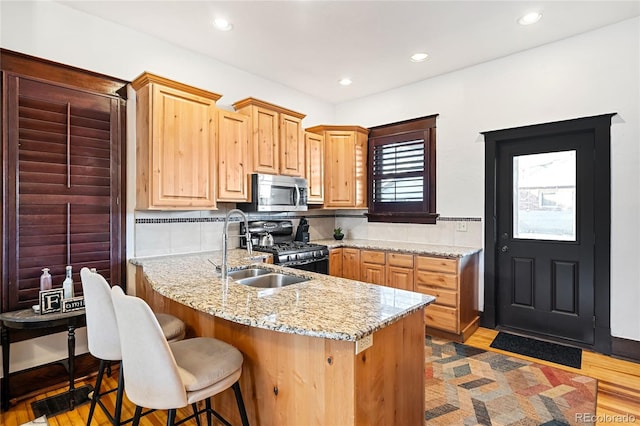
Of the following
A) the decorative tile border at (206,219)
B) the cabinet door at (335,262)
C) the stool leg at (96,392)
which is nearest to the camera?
the stool leg at (96,392)

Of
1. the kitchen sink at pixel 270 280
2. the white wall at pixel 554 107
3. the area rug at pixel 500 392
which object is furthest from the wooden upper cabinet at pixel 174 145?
the white wall at pixel 554 107

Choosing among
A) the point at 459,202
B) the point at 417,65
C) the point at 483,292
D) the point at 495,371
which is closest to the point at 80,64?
the point at 417,65

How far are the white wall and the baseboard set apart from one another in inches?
2.3

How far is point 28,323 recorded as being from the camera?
2164mm

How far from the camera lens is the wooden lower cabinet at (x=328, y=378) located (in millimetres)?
1347

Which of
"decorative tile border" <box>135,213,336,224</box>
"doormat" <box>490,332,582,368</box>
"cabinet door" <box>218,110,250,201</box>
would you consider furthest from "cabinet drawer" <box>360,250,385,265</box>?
"cabinet door" <box>218,110,250,201</box>

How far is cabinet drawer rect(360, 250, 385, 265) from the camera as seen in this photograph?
153 inches

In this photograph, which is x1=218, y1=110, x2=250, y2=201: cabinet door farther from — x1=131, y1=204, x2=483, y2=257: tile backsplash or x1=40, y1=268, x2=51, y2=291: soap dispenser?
x1=40, y1=268, x2=51, y2=291: soap dispenser

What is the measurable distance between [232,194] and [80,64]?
1604 mm

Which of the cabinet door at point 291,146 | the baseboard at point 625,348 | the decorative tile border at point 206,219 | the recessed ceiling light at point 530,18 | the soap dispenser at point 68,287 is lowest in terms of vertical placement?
the baseboard at point 625,348

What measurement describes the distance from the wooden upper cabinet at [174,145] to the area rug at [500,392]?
2.46 meters

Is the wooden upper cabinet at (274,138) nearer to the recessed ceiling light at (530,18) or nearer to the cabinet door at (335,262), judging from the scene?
the cabinet door at (335,262)

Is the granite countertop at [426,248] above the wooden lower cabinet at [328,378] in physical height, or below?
above

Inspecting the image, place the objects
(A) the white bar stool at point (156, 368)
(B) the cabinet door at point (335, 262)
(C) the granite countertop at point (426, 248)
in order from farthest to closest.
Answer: (B) the cabinet door at point (335, 262) < (C) the granite countertop at point (426, 248) < (A) the white bar stool at point (156, 368)
